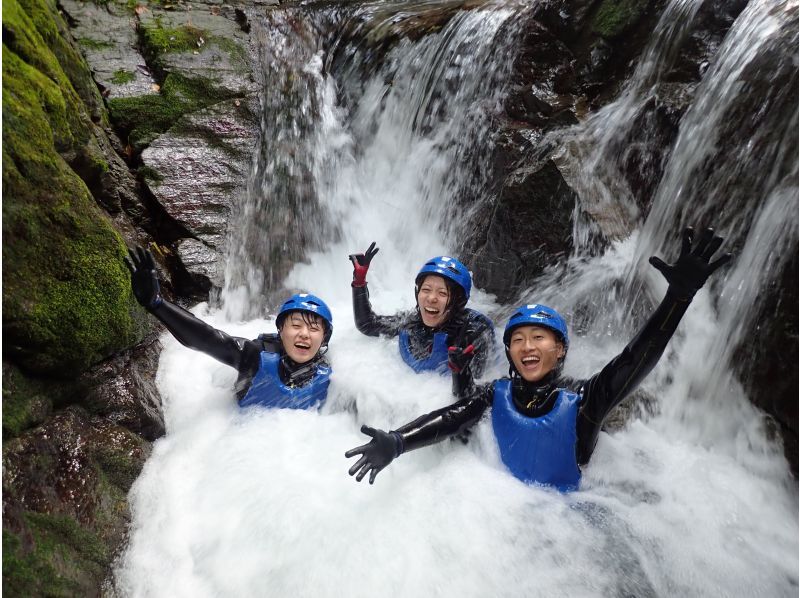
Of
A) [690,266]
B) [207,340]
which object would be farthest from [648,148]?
[207,340]

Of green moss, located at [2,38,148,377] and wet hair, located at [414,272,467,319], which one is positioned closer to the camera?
green moss, located at [2,38,148,377]

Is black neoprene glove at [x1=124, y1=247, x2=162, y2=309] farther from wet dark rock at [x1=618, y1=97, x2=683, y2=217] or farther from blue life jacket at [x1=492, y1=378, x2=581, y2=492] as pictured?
wet dark rock at [x1=618, y1=97, x2=683, y2=217]

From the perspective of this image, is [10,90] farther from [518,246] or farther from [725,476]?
[725,476]

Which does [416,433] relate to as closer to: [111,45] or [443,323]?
[443,323]

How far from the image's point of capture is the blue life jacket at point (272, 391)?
14.0 ft

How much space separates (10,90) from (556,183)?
4.95 metres

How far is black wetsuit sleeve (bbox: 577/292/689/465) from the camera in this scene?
2859 millimetres

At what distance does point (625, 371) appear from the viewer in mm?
3043

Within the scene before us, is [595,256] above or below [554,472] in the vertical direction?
above

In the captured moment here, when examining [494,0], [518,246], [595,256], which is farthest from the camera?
[494,0]

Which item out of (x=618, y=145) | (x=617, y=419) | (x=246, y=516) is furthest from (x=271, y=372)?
(x=618, y=145)

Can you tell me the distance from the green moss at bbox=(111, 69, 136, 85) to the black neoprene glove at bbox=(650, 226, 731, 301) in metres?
7.84

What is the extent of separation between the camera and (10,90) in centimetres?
297

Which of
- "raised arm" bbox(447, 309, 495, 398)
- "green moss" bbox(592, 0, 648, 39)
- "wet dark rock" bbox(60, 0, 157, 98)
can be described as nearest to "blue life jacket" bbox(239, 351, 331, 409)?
"raised arm" bbox(447, 309, 495, 398)
